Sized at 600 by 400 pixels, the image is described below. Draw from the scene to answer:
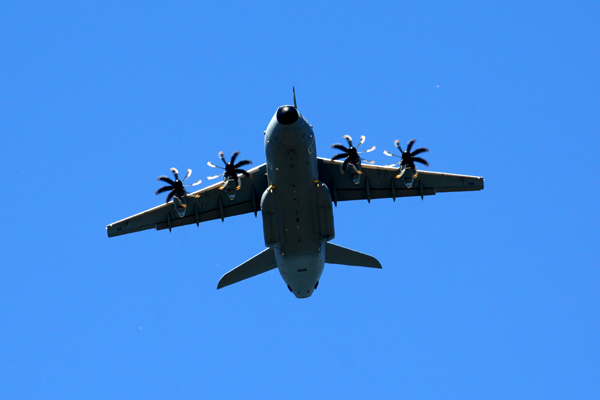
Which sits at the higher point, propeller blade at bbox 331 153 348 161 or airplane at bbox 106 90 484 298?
propeller blade at bbox 331 153 348 161

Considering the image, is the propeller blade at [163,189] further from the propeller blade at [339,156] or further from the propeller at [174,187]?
the propeller blade at [339,156]

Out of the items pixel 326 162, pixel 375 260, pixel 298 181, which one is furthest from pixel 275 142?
pixel 375 260

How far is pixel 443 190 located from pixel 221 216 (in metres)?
12.0

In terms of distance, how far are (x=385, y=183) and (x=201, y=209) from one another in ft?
32.7

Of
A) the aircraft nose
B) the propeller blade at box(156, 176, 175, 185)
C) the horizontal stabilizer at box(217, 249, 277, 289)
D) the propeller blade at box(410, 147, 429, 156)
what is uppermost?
the aircraft nose

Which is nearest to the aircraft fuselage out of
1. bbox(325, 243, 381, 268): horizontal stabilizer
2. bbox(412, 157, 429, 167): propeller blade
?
bbox(325, 243, 381, 268): horizontal stabilizer

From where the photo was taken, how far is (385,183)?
3875 cm

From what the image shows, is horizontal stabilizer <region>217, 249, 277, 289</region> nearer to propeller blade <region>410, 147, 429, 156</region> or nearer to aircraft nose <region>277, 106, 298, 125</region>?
propeller blade <region>410, 147, 429, 156</region>

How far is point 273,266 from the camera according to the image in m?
39.9

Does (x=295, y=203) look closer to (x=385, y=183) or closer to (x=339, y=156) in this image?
(x=339, y=156)

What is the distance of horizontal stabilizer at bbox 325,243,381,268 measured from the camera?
129 ft

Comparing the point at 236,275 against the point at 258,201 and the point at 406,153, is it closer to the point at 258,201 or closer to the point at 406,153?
the point at 258,201

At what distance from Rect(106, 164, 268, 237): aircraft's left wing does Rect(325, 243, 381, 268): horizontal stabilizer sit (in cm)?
457

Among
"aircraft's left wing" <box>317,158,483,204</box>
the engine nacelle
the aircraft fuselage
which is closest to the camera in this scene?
the aircraft fuselage
